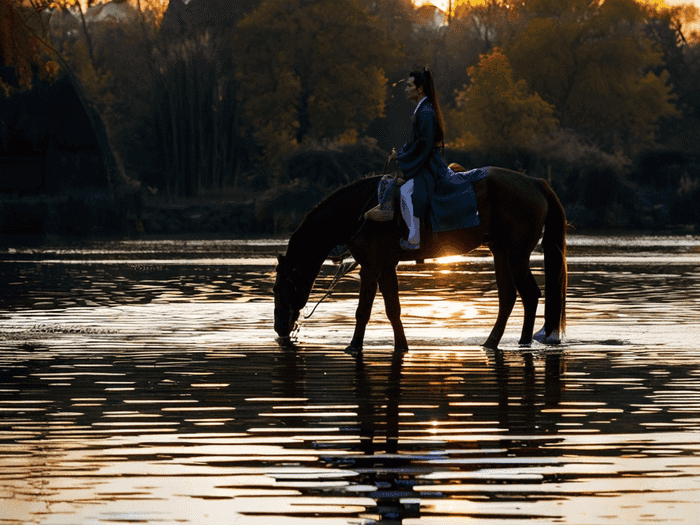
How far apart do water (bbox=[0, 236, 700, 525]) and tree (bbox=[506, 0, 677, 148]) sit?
65.4 meters

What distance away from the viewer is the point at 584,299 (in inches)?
821

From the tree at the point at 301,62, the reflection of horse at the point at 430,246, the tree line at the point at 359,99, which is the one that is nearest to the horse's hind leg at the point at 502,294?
the reflection of horse at the point at 430,246

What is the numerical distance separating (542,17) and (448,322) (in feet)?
256

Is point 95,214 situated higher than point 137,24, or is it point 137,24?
point 137,24

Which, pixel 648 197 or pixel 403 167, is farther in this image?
pixel 648 197

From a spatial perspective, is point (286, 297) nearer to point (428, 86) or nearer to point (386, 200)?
point (386, 200)

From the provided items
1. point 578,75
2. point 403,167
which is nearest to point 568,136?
point 578,75

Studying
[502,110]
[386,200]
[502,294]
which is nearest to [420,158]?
[386,200]

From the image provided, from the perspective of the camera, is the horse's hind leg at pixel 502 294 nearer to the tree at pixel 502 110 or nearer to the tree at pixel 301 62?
the tree at pixel 301 62

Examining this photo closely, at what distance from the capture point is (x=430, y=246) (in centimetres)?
1370

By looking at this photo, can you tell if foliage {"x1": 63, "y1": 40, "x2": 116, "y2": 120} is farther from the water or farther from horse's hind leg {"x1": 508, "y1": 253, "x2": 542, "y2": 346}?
horse's hind leg {"x1": 508, "y1": 253, "x2": 542, "y2": 346}

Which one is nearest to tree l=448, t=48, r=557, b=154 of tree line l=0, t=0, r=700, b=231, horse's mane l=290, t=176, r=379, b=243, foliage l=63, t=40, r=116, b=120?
tree line l=0, t=0, r=700, b=231

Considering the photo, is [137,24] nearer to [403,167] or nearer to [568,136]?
[568,136]

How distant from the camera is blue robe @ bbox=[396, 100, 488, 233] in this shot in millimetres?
13469
